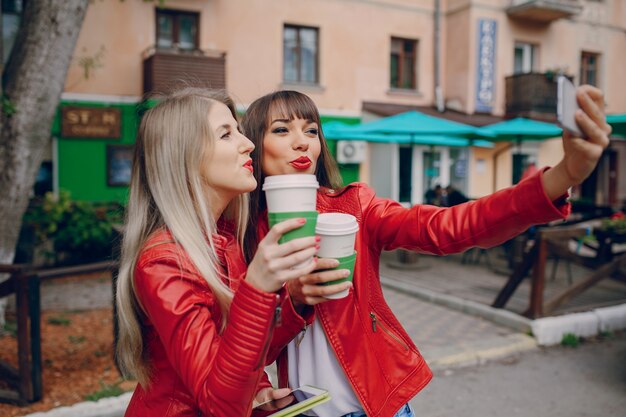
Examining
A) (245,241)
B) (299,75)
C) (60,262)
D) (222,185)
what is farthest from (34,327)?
(299,75)

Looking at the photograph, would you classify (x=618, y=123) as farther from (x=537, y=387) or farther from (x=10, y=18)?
(x=10, y=18)

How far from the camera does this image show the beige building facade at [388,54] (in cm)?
1284

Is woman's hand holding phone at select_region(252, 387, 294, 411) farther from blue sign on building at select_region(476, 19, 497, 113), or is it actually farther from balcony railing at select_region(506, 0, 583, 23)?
balcony railing at select_region(506, 0, 583, 23)

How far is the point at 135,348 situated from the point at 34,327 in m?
2.91

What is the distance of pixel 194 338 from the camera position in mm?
1226

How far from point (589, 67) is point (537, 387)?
18531mm

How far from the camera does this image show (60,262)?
1038 cm

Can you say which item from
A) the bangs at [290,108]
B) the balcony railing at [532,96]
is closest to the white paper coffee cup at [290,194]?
the bangs at [290,108]

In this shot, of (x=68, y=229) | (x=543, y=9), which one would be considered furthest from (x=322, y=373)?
(x=543, y=9)

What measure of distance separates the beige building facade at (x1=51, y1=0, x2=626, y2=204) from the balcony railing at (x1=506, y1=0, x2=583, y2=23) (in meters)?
0.06

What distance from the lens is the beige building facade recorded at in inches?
505

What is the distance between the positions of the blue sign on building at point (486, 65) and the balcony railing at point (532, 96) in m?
0.73

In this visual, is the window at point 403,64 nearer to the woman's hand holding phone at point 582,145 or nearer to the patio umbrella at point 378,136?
the patio umbrella at point 378,136

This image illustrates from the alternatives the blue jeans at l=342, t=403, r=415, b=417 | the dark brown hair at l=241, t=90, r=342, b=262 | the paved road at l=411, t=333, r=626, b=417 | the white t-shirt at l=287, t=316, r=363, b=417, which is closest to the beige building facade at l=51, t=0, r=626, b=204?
the paved road at l=411, t=333, r=626, b=417
